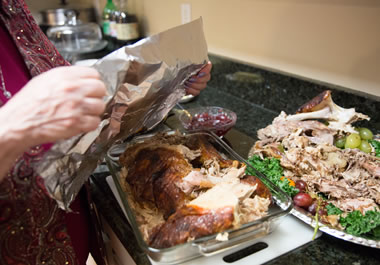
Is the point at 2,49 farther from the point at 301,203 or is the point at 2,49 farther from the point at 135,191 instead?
the point at 301,203

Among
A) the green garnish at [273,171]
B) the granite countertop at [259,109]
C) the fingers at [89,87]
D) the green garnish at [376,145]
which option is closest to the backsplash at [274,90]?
the granite countertop at [259,109]

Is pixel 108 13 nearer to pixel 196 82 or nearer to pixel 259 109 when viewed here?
pixel 259 109

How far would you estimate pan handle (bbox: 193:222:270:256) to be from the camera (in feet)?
→ 1.85

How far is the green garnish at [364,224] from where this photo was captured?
2.07 feet

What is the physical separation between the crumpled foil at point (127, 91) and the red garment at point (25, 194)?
3cm

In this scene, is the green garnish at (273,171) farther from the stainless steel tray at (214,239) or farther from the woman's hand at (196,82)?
the woman's hand at (196,82)

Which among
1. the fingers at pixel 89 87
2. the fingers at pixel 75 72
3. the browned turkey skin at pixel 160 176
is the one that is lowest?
the browned turkey skin at pixel 160 176

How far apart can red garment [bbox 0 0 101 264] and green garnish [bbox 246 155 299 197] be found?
489 millimetres

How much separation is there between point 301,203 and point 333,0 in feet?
2.49

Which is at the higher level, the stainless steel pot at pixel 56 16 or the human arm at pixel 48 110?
the human arm at pixel 48 110

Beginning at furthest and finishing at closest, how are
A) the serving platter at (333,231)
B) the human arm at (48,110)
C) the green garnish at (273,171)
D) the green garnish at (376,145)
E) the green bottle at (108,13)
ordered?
1. the green bottle at (108,13)
2. the green garnish at (376,145)
3. the green garnish at (273,171)
4. the serving platter at (333,231)
5. the human arm at (48,110)

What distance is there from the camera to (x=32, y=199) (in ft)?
1.74

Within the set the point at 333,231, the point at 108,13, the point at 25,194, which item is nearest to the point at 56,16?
the point at 108,13

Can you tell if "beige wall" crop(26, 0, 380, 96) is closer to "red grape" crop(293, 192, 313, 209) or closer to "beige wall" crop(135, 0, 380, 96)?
"beige wall" crop(135, 0, 380, 96)
